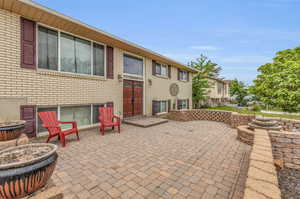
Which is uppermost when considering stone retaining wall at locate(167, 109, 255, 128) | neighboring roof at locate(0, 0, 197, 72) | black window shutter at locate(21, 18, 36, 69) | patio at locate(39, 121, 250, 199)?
neighboring roof at locate(0, 0, 197, 72)

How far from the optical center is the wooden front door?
760cm

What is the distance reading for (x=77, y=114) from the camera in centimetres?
576

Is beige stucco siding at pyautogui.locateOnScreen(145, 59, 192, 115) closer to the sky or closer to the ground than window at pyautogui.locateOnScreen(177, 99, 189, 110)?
closer to the sky

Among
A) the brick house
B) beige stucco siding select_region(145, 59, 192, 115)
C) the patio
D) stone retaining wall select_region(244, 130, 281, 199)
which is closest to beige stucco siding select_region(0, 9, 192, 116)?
the brick house

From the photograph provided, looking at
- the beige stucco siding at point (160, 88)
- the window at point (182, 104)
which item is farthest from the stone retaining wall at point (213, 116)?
the window at point (182, 104)

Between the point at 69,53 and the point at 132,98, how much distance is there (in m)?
3.90

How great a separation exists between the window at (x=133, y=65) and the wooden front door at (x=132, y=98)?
64 cm

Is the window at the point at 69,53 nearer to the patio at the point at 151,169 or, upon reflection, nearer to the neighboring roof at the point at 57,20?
the neighboring roof at the point at 57,20

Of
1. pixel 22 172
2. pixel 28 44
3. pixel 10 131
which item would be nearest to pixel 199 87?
pixel 28 44

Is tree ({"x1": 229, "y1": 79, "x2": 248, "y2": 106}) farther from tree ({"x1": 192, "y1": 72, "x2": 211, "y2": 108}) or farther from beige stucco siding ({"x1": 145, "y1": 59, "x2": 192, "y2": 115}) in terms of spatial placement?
beige stucco siding ({"x1": 145, "y1": 59, "x2": 192, "y2": 115})

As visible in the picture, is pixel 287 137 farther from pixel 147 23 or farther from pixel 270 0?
pixel 147 23

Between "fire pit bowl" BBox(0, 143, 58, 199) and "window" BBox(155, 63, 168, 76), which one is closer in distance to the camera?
"fire pit bowl" BBox(0, 143, 58, 199)

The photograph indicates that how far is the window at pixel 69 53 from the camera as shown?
4766 mm

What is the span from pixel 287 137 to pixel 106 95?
6820 mm
